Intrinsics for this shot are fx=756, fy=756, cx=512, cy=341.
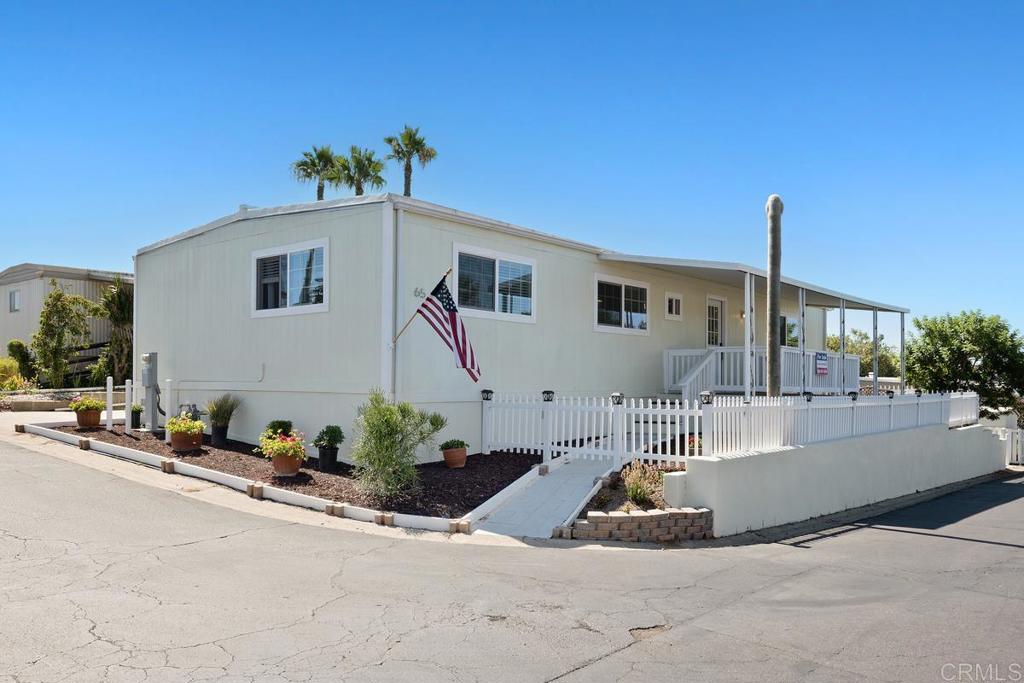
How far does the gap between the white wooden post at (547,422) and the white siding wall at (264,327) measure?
266 centimetres

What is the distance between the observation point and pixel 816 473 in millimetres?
11344

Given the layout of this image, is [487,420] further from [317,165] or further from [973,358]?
[317,165]

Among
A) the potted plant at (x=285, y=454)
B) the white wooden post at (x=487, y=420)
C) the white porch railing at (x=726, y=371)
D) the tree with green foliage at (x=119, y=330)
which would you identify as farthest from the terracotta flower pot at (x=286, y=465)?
the tree with green foliage at (x=119, y=330)

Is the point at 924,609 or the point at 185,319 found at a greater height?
the point at 185,319

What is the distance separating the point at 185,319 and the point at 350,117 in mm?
5784

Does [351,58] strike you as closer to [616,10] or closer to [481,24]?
[481,24]

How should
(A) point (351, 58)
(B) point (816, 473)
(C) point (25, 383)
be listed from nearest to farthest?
1. (B) point (816, 473)
2. (A) point (351, 58)
3. (C) point (25, 383)

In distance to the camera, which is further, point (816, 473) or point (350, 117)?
point (350, 117)

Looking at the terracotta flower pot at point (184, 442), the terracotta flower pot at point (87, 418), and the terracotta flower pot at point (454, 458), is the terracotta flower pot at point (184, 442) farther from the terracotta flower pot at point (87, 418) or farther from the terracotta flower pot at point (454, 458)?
the terracotta flower pot at point (454, 458)

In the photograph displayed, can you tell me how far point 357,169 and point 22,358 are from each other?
1564 cm

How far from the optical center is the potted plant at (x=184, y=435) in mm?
12523

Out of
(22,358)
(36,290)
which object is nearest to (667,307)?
(22,358)

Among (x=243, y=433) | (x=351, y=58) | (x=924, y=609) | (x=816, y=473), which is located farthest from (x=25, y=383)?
(x=924, y=609)

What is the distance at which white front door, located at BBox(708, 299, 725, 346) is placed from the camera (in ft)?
64.6
